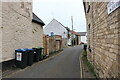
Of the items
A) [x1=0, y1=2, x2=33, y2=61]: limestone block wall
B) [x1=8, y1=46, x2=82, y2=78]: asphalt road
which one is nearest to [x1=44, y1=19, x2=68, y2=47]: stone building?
[x1=0, y1=2, x2=33, y2=61]: limestone block wall

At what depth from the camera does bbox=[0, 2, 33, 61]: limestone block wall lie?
26.9 feet

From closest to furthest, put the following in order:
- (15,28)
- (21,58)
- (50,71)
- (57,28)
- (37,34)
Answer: (50,71), (21,58), (15,28), (37,34), (57,28)

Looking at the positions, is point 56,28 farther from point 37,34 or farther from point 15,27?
point 15,27

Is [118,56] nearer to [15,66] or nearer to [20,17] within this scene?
[15,66]

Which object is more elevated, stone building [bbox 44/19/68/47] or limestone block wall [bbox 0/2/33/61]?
stone building [bbox 44/19/68/47]

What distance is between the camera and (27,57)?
9.21 metres

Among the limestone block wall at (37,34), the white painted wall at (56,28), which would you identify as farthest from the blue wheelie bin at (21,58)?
the white painted wall at (56,28)

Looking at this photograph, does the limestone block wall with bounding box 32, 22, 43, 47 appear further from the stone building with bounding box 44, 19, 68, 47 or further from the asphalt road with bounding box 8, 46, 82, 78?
the stone building with bounding box 44, 19, 68, 47

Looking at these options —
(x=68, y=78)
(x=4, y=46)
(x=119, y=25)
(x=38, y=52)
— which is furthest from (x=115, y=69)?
(x=38, y=52)

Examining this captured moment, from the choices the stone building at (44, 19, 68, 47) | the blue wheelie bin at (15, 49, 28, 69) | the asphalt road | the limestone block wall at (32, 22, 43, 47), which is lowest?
the asphalt road

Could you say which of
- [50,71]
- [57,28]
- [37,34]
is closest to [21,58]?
[50,71]

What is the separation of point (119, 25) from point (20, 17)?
27.2 feet

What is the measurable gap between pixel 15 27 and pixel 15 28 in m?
0.07

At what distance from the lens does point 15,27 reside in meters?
9.29
